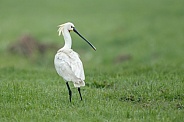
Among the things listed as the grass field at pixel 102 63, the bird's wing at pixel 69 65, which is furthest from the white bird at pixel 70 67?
the grass field at pixel 102 63

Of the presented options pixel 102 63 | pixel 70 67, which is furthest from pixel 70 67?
pixel 102 63

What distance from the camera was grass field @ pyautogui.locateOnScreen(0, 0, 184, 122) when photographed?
959 centimetres

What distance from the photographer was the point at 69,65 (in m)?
10.0

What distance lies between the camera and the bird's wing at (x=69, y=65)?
387 inches

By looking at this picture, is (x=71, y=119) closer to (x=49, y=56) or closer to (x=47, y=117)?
(x=47, y=117)

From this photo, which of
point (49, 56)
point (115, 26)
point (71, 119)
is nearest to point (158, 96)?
point (71, 119)

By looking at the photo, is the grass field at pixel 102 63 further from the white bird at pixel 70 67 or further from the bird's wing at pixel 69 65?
the bird's wing at pixel 69 65

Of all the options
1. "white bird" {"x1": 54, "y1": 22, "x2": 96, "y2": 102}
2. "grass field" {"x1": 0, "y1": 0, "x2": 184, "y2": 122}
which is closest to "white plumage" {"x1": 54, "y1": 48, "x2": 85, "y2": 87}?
"white bird" {"x1": 54, "y1": 22, "x2": 96, "y2": 102}

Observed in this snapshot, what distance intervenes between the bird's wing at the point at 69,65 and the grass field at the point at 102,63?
669 mm

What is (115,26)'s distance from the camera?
30453mm

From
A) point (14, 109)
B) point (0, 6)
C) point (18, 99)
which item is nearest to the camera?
point (14, 109)

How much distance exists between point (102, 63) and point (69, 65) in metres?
15.1

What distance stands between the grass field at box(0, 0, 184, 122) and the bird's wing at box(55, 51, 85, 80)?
67 cm

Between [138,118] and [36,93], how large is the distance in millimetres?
2863
